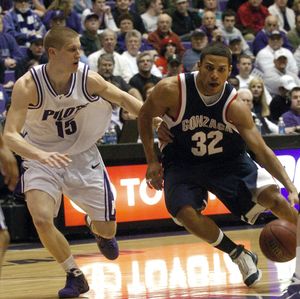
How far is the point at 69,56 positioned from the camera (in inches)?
278

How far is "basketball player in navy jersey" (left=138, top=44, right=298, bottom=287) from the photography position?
6.93 m

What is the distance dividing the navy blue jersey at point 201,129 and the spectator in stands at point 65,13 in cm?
738

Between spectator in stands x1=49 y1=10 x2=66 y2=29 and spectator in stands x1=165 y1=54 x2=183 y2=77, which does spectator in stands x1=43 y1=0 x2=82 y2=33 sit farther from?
spectator in stands x1=165 y1=54 x2=183 y2=77

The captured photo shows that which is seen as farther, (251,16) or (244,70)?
(251,16)

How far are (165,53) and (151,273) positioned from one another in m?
7.00

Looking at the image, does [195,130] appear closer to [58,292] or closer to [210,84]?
[210,84]

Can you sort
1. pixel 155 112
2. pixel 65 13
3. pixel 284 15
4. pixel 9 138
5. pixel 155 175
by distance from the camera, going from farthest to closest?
pixel 284 15 < pixel 65 13 < pixel 155 112 < pixel 155 175 < pixel 9 138

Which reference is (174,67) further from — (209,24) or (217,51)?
(217,51)

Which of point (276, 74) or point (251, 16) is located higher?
point (251, 16)

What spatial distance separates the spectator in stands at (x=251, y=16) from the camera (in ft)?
54.0

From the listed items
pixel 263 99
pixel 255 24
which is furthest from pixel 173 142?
pixel 255 24

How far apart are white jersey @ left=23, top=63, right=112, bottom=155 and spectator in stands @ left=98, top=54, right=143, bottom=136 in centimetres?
466

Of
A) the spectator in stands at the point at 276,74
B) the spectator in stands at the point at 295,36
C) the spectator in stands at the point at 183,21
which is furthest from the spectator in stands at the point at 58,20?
the spectator in stands at the point at 295,36

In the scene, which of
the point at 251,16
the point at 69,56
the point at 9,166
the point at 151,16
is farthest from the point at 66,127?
the point at 251,16
